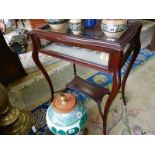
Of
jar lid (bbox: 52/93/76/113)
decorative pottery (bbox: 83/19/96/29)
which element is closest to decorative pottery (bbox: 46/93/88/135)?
jar lid (bbox: 52/93/76/113)

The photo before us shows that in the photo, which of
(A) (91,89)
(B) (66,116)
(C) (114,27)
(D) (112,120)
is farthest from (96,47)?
(D) (112,120)

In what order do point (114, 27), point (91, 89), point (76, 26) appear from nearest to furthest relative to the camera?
1. point (114, 27)
2. point (76, 26)
3. point (91, 89)

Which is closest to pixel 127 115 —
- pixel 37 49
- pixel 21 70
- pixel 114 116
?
pixel 114 116

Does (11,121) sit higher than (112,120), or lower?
higher

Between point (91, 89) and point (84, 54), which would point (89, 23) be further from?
point (91, 89)

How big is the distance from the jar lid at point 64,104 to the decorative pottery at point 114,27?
393 mm

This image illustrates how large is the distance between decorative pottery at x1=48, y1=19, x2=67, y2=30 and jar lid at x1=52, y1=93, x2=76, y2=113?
37cm

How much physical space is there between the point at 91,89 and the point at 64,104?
43 centimetres

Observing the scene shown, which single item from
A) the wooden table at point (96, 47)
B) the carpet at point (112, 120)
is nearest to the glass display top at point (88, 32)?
the wooden table at point (96, 47)

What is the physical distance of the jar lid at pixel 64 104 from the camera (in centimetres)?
95

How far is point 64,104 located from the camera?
0.96 m

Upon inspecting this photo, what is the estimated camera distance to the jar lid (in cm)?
95

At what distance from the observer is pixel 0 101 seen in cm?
84

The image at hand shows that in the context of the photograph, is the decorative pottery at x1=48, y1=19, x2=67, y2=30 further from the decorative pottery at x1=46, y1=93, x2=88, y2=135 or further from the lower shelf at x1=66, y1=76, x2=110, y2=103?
the lower shelf at x1=66, y1=76, x2=110, y2=103
